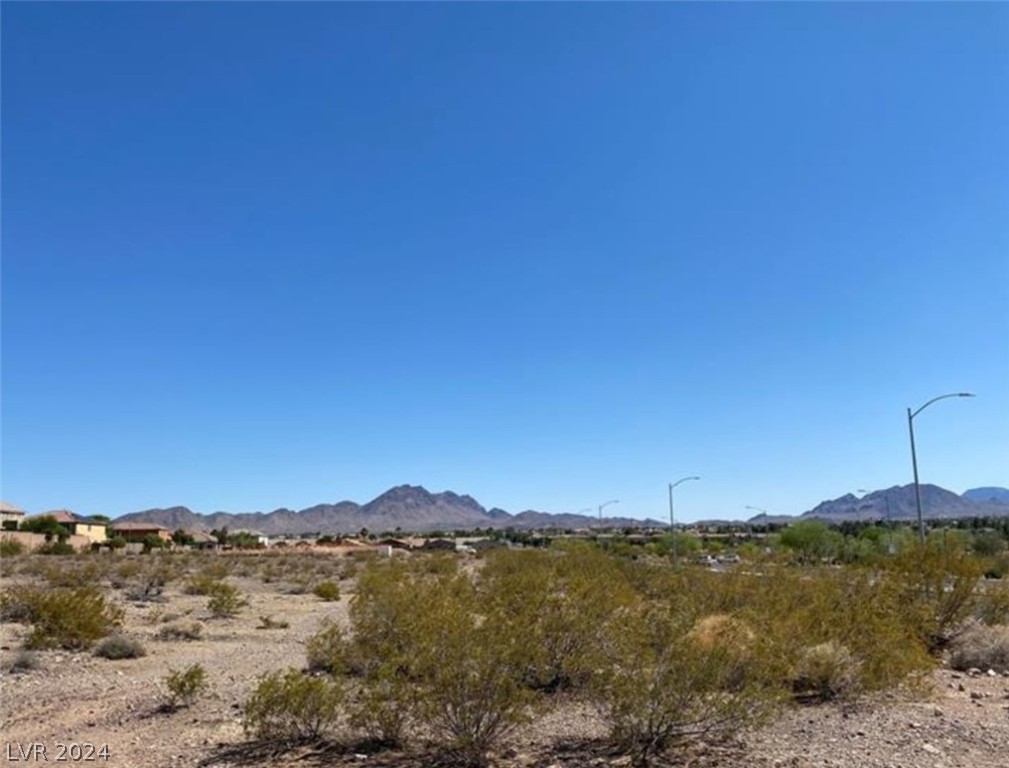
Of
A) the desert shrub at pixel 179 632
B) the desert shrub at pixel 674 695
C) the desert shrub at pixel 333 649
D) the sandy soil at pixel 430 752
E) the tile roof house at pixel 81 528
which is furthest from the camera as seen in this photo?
the tile roof house at pixel 81 528

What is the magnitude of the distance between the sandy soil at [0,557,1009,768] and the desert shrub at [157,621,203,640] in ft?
12.9

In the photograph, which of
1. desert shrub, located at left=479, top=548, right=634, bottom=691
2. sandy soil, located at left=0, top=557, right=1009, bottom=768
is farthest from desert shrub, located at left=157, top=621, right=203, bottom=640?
desert shrub, located at left=479, top=548, right=634, bottom=691

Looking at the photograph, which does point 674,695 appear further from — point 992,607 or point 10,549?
point 10,549

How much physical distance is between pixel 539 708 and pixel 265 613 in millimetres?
19251

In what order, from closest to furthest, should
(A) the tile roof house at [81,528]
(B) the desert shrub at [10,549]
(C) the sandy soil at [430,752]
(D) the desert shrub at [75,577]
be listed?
(C) the sandy soil at [430,752] → (D) the desert shrub at [75,577] → (B) the desert shrub at [10,549] → (A) the tile roof house at [81,528]

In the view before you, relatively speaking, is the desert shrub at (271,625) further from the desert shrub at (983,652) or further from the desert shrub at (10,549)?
the desert shrub at (10,549)

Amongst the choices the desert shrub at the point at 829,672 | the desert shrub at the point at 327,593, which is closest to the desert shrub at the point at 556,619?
the desert shrub at the point at 829,672

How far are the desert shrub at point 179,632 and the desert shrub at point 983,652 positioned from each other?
1681cm

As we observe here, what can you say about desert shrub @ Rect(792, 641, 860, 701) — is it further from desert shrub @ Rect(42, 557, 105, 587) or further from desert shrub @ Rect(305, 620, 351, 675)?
desert shrub @ Rect(42, 557, 105, 587)

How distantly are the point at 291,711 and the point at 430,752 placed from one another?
1779 mm

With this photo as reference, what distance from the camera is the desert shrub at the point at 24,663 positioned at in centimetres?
1589

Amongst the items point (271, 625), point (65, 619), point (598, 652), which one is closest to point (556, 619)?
point (598, 652)

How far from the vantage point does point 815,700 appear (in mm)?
13078

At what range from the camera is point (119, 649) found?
17828 mm
